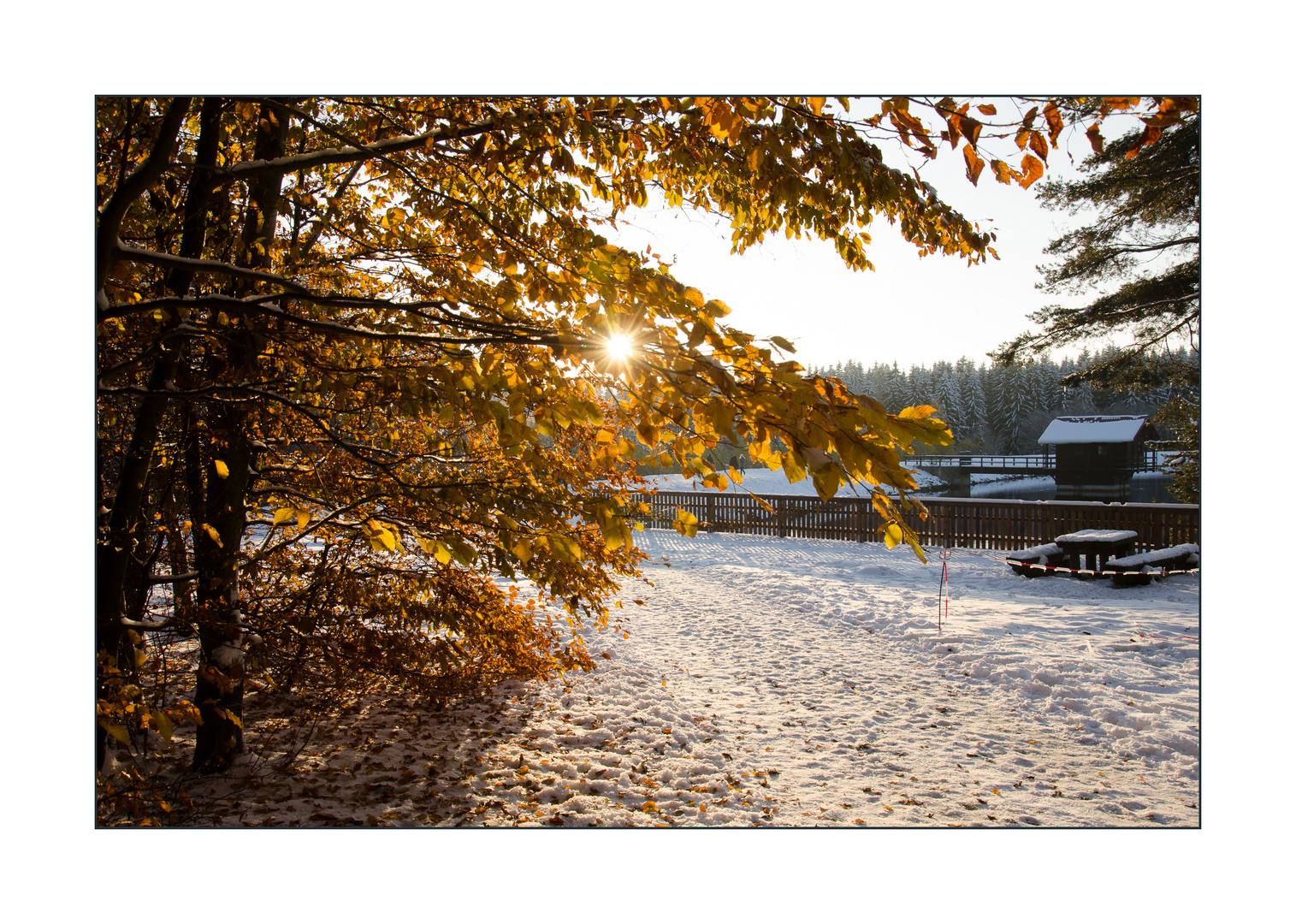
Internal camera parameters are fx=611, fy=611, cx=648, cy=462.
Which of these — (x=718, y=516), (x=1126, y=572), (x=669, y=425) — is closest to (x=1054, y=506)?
(x=1126, y=572)

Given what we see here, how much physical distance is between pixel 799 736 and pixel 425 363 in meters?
2.58

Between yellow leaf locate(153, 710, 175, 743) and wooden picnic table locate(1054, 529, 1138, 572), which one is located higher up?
yellow leaf locate(153, 710, 175, 743)

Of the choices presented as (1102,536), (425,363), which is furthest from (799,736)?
(1102,536)

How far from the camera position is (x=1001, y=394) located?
4820mm

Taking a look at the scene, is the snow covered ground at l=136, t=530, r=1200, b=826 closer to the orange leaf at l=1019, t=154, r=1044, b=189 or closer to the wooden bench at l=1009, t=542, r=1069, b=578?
the wooden bench at l=1009, t=542, r=1069, b=578

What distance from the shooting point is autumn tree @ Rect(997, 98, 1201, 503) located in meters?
2.76

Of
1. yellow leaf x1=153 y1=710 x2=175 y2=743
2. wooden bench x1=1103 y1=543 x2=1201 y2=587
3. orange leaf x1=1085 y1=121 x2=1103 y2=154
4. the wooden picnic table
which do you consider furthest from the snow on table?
yellow leaf x1=153 y1=710 x2=175 y2=743

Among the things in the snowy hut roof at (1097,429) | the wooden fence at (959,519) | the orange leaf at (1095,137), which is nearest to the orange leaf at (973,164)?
the orange leaf at (1095,137)

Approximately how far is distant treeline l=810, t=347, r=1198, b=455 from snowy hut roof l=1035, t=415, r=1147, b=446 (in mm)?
81

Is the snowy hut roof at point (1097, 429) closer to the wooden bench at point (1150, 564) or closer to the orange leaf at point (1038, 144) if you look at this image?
the wooden bench at point (1150, 564)

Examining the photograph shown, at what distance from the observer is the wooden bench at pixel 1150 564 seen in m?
5.70

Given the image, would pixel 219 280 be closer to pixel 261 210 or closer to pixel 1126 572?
pixel 261 210

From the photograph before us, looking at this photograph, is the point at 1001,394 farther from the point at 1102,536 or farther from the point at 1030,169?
the point at 1030,169

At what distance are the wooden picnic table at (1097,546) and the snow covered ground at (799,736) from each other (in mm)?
926
